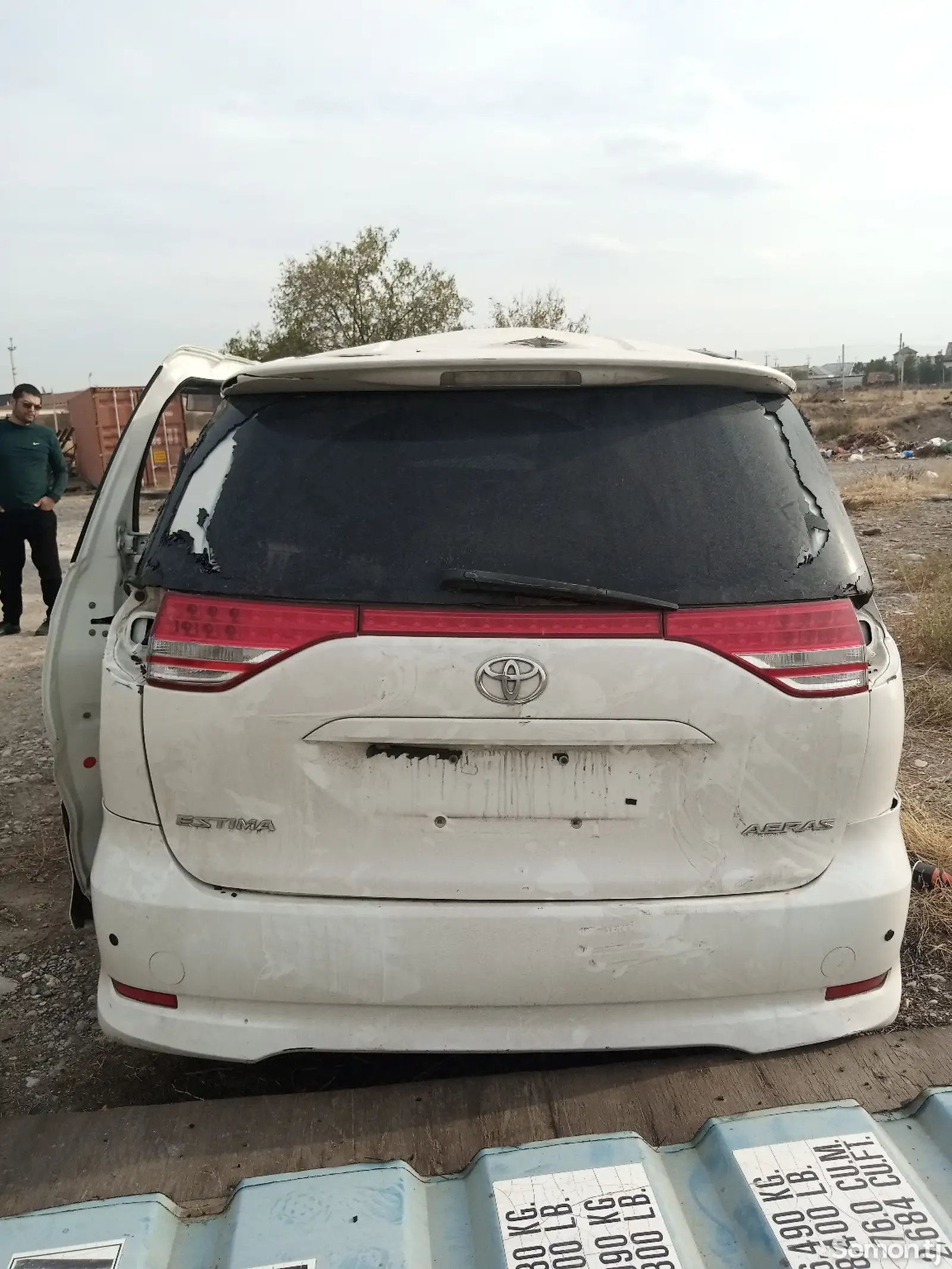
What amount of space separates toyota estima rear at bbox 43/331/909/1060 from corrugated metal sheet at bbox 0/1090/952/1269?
9.0 inches

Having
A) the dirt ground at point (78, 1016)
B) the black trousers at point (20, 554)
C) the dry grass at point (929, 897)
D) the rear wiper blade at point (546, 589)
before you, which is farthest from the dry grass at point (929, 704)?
the black trousers at point (20, 554)

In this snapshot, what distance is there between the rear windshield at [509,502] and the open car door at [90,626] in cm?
57

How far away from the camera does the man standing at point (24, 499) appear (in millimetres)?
8008

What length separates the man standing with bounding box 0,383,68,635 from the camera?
8008mm

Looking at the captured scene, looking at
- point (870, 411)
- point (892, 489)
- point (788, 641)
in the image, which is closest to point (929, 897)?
point (788, 641)

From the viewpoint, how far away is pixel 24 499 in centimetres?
805

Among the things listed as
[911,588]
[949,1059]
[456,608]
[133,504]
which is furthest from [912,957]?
[911,588]

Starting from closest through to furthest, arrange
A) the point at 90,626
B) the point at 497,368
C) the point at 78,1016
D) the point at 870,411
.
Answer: the point at 497,368
the point at 90,626
the point at 78,1016
the point at 870,411

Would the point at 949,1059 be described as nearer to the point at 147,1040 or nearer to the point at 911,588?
the point at 147,1040

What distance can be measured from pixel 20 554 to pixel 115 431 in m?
13.6

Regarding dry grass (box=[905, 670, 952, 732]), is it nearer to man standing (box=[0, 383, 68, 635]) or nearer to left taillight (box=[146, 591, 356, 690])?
left taillight (box=[146, 591, 356, 690])

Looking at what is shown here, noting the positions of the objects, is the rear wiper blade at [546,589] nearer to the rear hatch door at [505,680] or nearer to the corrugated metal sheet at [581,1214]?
the rear hatch door at [505,680]

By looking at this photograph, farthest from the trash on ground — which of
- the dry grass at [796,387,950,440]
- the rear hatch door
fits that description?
the dry grass at [796,387,950,440]

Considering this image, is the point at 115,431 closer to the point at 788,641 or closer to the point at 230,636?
the point at 230,636
